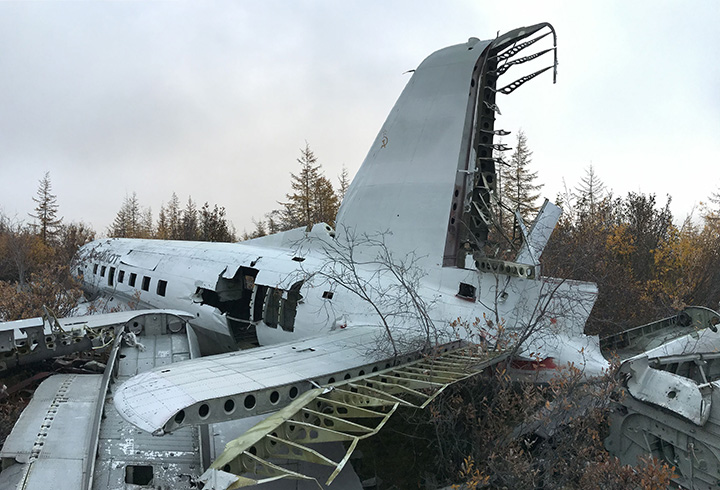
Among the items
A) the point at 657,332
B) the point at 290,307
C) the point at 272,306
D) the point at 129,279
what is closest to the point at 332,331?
the point at 290,307

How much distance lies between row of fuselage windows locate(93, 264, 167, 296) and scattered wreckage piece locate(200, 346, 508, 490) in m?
7.16

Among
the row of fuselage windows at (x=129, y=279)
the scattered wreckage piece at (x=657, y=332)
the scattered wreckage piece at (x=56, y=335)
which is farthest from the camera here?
the row of fuselage windows at (x=129, y=279)

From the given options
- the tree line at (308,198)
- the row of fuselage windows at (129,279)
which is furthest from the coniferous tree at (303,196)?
the row of fuselage windows at (129,279)

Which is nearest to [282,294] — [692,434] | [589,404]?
[589,404]

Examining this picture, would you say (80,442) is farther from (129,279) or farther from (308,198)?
(308,198)

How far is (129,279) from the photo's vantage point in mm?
13023

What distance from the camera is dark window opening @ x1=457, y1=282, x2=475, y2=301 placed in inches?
281

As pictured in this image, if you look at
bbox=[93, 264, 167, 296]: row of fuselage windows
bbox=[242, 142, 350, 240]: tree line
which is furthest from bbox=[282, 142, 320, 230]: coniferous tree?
bbox=[93, 264, 167, 296]: row of fuselage windows

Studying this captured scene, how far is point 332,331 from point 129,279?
8.11 m

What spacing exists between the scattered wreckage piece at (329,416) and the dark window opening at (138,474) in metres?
1.25

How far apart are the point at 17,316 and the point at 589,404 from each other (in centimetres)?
1291

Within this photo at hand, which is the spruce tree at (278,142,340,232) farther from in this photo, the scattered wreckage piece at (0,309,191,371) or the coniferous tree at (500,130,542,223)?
the scattered wreckage piece at (0,309,191,371)

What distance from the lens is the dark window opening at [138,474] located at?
5168mm

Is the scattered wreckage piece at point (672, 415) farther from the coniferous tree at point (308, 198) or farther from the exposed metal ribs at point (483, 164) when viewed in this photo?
the coniferous tree at point (308, 198)
